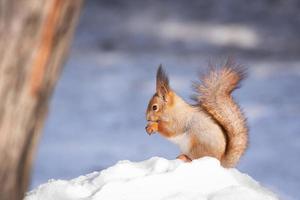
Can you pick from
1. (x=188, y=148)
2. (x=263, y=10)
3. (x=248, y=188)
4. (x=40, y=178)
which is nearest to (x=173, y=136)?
(x=188, y=148)

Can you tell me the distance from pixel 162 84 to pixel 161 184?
0.32 m

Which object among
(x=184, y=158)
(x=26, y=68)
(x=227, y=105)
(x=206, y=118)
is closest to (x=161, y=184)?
(x=184, y=158)

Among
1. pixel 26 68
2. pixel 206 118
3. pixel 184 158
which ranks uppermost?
pixel 206 118

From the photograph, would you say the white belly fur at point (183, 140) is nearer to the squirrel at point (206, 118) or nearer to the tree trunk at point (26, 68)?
the squirrel at point (206, 118)

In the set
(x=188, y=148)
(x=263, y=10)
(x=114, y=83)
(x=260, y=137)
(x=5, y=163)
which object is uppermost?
(x=263, y=10)

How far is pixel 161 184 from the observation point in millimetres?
2598

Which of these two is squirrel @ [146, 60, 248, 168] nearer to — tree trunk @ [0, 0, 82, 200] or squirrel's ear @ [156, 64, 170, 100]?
squirrel's ear @ [156, 64, 170, 100]

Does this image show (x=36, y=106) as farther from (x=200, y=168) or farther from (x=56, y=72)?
(x=200, y=168)

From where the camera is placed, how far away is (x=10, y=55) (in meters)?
1.82

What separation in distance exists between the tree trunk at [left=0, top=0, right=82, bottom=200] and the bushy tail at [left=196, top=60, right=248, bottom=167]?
964 mm

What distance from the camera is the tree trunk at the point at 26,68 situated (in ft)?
5.94

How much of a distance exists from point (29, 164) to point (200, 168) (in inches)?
31.4

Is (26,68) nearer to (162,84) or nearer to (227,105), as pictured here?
(162,84)

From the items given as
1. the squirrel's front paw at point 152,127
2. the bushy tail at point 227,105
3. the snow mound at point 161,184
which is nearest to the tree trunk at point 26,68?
the snow mound at point 161,184
